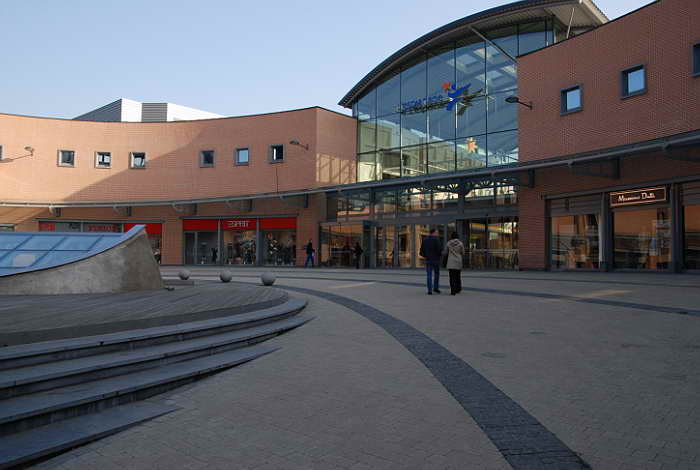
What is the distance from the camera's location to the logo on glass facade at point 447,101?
81.3 feet

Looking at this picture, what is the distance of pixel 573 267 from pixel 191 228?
21.5 metres

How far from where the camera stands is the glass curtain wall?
76.4 ft

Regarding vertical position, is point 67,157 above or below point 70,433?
above

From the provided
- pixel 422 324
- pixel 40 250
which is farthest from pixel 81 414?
pixel 40 250

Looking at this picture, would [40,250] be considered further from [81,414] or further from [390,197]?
[390,197]

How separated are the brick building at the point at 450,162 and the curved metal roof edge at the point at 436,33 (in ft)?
0.29

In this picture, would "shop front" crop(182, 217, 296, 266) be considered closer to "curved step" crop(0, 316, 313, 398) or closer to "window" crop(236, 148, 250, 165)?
"window" crop(236, 148, 250, 165)

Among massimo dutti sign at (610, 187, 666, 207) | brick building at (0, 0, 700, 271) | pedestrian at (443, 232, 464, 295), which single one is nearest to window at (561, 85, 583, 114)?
brick building at (0, 0, 700, 271)

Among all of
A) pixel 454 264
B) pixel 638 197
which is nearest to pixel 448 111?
pixel 638 197

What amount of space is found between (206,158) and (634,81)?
22.4 metres

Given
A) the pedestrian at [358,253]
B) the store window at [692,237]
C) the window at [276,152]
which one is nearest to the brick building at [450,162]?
the store window at [692,237]

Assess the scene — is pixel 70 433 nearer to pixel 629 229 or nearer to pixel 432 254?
pixel 432 254

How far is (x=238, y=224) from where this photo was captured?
99.3 feet

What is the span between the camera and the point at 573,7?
2177 centimetres
